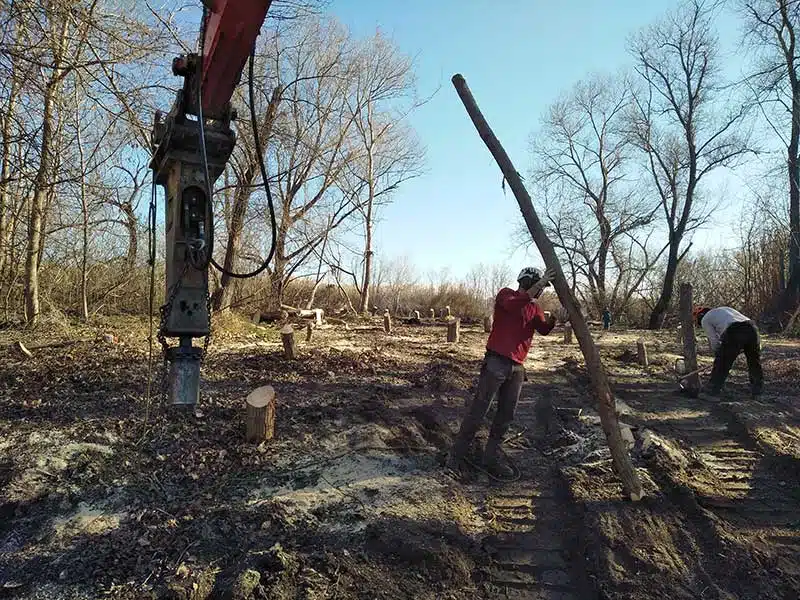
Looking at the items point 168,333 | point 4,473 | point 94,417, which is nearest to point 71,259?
point 94,417

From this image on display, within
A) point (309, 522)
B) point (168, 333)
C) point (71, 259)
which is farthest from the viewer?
point (71, 259)

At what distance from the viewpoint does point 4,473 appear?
15.3ft

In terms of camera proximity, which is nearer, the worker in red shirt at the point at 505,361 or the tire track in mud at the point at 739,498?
the tire track in mud at the point at 739,498

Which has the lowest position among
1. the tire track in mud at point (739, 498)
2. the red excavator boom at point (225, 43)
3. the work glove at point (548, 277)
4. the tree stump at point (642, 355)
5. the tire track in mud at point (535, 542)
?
the tire track in mud at point (535, 542)

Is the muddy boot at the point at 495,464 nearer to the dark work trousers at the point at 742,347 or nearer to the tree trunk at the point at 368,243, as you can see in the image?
the dark work trousers at the point at 742,347

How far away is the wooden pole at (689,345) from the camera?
8.20m

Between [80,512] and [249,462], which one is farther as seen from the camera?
[249,462]

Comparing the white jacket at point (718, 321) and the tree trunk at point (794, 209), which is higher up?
the tree trunk at point (794, 209)

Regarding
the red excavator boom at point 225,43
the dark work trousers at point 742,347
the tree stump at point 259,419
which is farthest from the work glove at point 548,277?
the dark work trousers at point 742,347

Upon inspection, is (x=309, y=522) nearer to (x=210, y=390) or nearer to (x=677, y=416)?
(x=210, y=390)

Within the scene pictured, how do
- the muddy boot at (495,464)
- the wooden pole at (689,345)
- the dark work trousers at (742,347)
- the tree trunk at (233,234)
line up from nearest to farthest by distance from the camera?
1. the muddy boot at (495,464)
2. the dark work trousers at (742,347)
3. the wooden pole at (689,345)
4. the tree trunk at (233,234)

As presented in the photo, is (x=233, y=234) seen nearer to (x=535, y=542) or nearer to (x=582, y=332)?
(x=582, y=332)

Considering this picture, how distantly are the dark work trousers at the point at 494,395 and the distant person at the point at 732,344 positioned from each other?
4759 mm

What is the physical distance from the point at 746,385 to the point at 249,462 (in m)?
8.17
